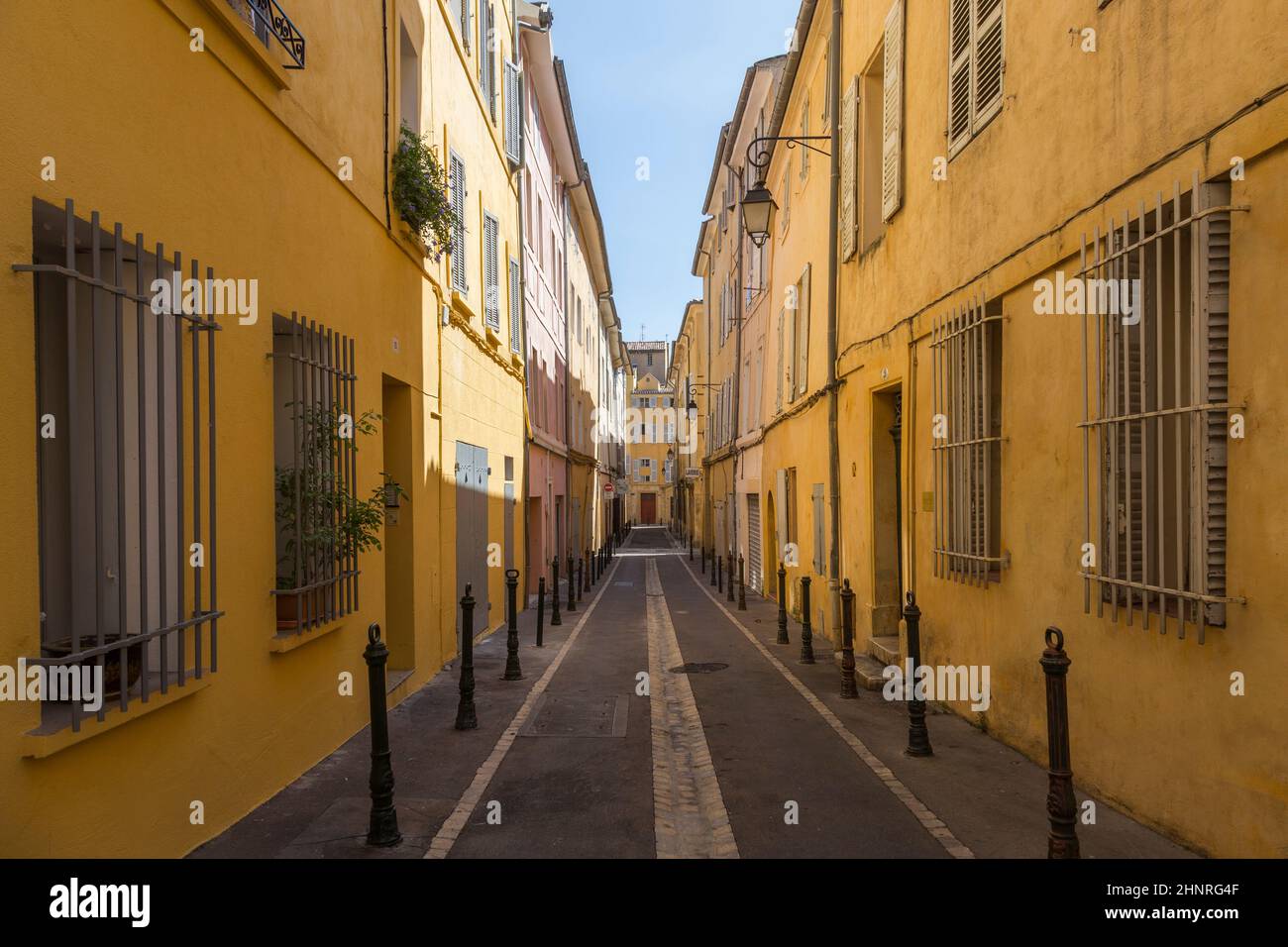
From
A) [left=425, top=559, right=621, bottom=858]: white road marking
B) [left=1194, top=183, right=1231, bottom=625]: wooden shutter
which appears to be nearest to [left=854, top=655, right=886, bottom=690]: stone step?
[left=425, top=559, right=621, bottom=858]: white road marking

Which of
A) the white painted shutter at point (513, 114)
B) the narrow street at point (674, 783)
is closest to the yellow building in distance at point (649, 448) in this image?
the white painted shutter at point (513, 114)

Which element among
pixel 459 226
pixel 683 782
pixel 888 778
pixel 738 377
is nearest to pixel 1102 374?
pixel 888 778

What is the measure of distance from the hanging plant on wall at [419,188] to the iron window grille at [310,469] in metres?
2.54

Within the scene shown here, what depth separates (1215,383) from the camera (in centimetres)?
418

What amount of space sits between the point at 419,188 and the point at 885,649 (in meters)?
7.07

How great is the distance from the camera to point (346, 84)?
7023 millimetres

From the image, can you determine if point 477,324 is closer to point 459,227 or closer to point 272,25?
point 459,227

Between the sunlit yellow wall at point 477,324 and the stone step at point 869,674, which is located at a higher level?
the sunlit yellow wall at point 477,324

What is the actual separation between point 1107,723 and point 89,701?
535cm

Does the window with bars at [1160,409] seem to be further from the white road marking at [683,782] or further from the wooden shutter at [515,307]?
the wooden shutter at [515,307]

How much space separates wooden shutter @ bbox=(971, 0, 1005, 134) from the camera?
6816mm

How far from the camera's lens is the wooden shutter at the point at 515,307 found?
1614 cm

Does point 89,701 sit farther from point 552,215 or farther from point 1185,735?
point 552,215

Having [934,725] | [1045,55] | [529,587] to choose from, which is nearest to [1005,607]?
[934,725]
